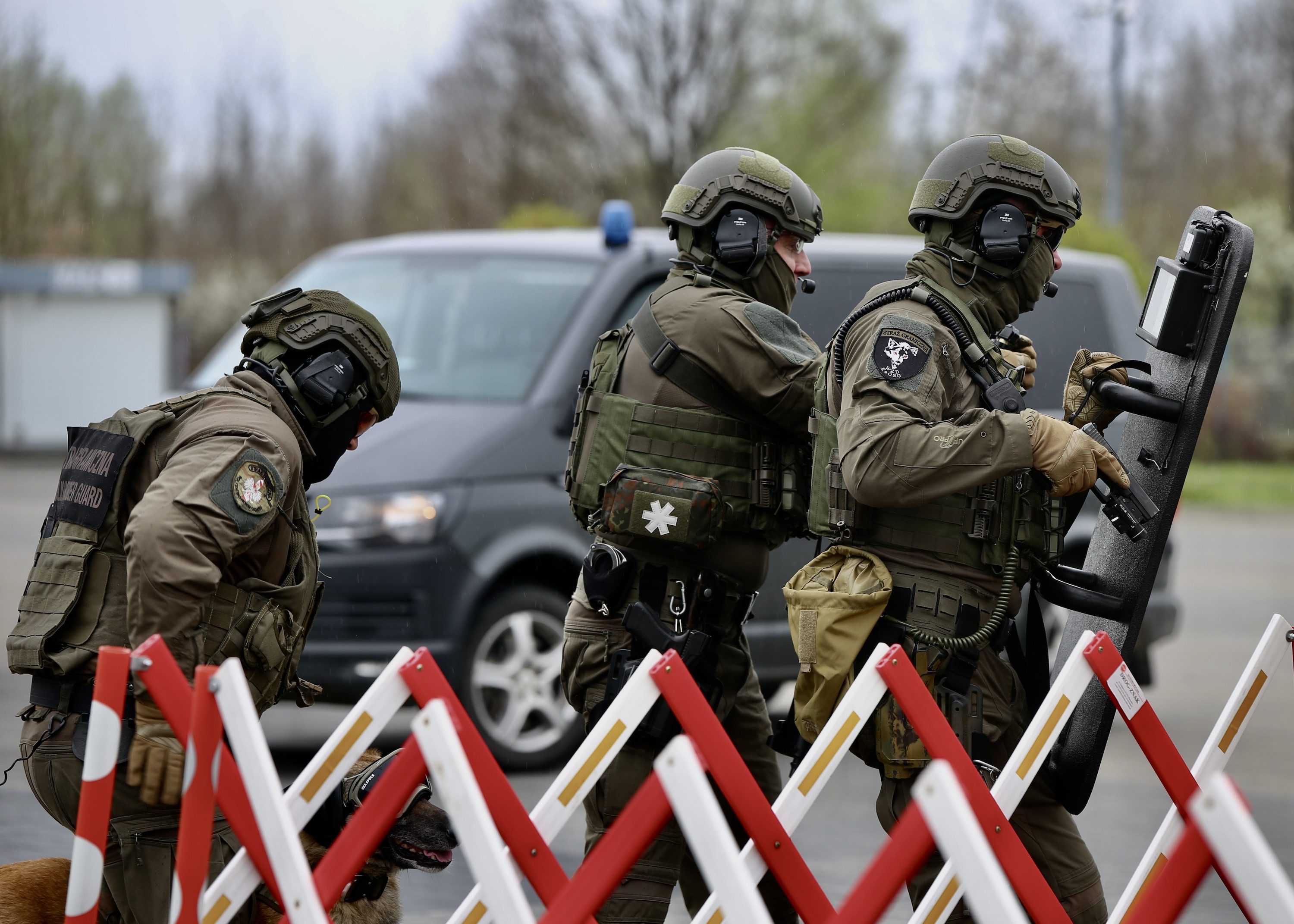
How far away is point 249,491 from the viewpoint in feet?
10.4

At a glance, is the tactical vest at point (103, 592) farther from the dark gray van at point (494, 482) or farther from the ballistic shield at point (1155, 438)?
the dark gray van at point (494, 482)

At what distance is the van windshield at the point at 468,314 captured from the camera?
676 cm

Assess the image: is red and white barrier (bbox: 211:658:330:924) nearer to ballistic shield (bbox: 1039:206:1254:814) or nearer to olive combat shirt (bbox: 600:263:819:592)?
olive combat shirt (bbox: 600:263:819:592)

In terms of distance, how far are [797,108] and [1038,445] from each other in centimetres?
2521

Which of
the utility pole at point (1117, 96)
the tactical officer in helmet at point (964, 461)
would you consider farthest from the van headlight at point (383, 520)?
the utility pole at point (1117, 96)

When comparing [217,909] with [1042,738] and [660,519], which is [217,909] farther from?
[1042,738]

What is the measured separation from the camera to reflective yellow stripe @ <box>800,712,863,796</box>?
10.6 feet

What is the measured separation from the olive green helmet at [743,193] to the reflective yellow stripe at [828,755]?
4.76ft

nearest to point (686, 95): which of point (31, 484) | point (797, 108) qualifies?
point (797, 108)

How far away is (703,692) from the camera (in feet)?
13.1

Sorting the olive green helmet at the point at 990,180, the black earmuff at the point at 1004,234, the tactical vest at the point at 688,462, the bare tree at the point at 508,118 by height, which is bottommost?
the bare tree at the point at 508,118

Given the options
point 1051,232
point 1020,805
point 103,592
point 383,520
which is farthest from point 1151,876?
point 383,520

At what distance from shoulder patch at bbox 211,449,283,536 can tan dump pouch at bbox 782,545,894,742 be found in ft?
3.87

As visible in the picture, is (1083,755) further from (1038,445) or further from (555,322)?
(555,322)
